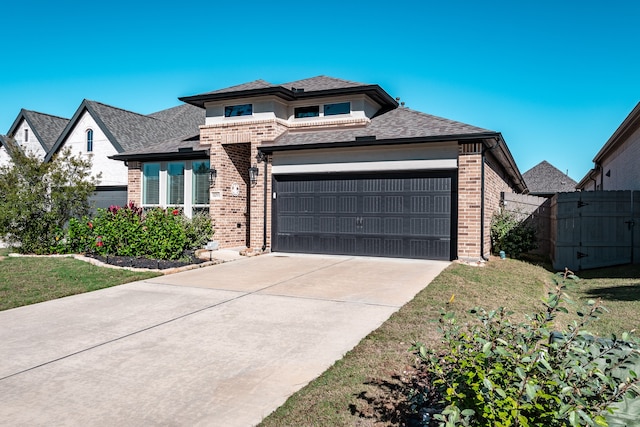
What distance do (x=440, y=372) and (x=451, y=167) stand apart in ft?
32.9

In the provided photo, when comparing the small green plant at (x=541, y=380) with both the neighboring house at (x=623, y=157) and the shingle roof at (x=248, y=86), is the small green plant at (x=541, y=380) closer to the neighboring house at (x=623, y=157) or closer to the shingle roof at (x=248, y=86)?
the neighboring house at (x=623, y=157)

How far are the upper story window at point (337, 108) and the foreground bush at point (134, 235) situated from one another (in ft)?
19.6

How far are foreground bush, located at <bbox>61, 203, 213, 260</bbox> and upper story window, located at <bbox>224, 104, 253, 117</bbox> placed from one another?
4.56m

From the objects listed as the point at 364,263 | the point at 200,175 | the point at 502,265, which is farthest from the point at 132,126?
the point at 502,265

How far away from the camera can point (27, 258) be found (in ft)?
40.5

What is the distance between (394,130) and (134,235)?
25.9 ft

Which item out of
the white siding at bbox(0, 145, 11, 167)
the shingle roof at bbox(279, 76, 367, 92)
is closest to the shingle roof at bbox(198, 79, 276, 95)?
the shingle roof at bbox(279, 76, 367, 92)

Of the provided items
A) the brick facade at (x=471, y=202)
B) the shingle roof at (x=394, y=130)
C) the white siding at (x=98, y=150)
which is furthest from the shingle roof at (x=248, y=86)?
the white siding at (x=98, y=150)

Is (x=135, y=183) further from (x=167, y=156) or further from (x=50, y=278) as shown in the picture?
(x=50, y=278)

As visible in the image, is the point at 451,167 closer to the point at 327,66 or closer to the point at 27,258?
the point at 327,66

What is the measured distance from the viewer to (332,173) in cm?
1349

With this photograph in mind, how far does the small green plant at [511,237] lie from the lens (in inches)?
531

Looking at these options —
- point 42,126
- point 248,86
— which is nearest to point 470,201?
point 248,86

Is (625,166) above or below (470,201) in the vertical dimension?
above
